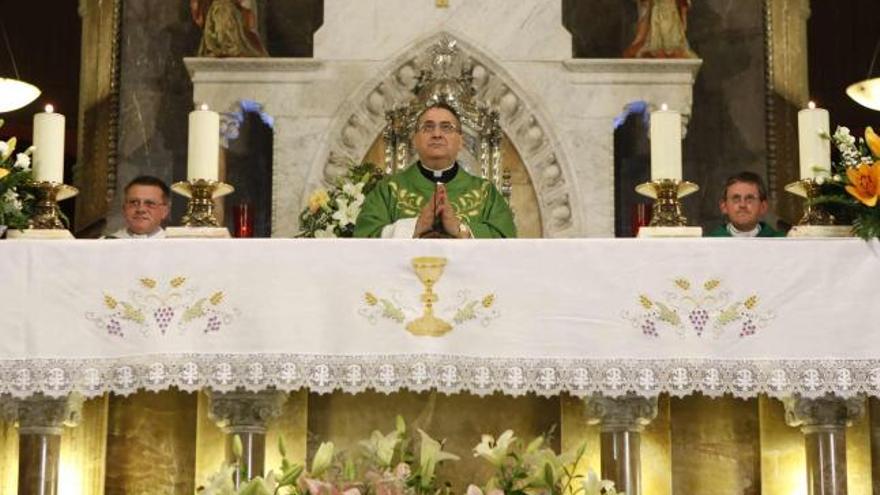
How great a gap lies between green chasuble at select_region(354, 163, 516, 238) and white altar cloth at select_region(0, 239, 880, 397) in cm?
121

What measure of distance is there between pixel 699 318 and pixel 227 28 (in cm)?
564

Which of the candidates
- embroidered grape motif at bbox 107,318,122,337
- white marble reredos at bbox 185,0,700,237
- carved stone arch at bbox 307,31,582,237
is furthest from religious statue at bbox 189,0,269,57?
embroidered grape motif at bbox 107,318,122,337

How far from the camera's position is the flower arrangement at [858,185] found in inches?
201

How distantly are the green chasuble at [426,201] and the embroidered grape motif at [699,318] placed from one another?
1.36 m

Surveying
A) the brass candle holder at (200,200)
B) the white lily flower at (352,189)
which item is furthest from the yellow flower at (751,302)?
the white lily flower at (352,189)

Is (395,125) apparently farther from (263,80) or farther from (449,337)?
(449,337)

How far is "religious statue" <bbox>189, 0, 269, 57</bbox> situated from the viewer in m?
9.81

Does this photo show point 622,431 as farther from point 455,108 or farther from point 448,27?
point 448,27

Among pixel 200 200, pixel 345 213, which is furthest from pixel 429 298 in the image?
pixel 345 213

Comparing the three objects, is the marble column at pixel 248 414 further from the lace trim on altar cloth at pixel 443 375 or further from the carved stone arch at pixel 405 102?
the carved stone arch at pixel 405 102

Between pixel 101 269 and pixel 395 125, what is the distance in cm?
487

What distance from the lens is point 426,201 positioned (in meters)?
6.40

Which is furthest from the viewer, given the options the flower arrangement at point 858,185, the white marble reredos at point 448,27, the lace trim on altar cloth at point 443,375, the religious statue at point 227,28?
the religious statue at point 227,28

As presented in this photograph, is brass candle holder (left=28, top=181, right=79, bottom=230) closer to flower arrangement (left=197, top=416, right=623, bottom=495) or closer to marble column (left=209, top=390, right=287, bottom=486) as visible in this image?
marble column (left=209, top=390, right=287, bottom=486)
